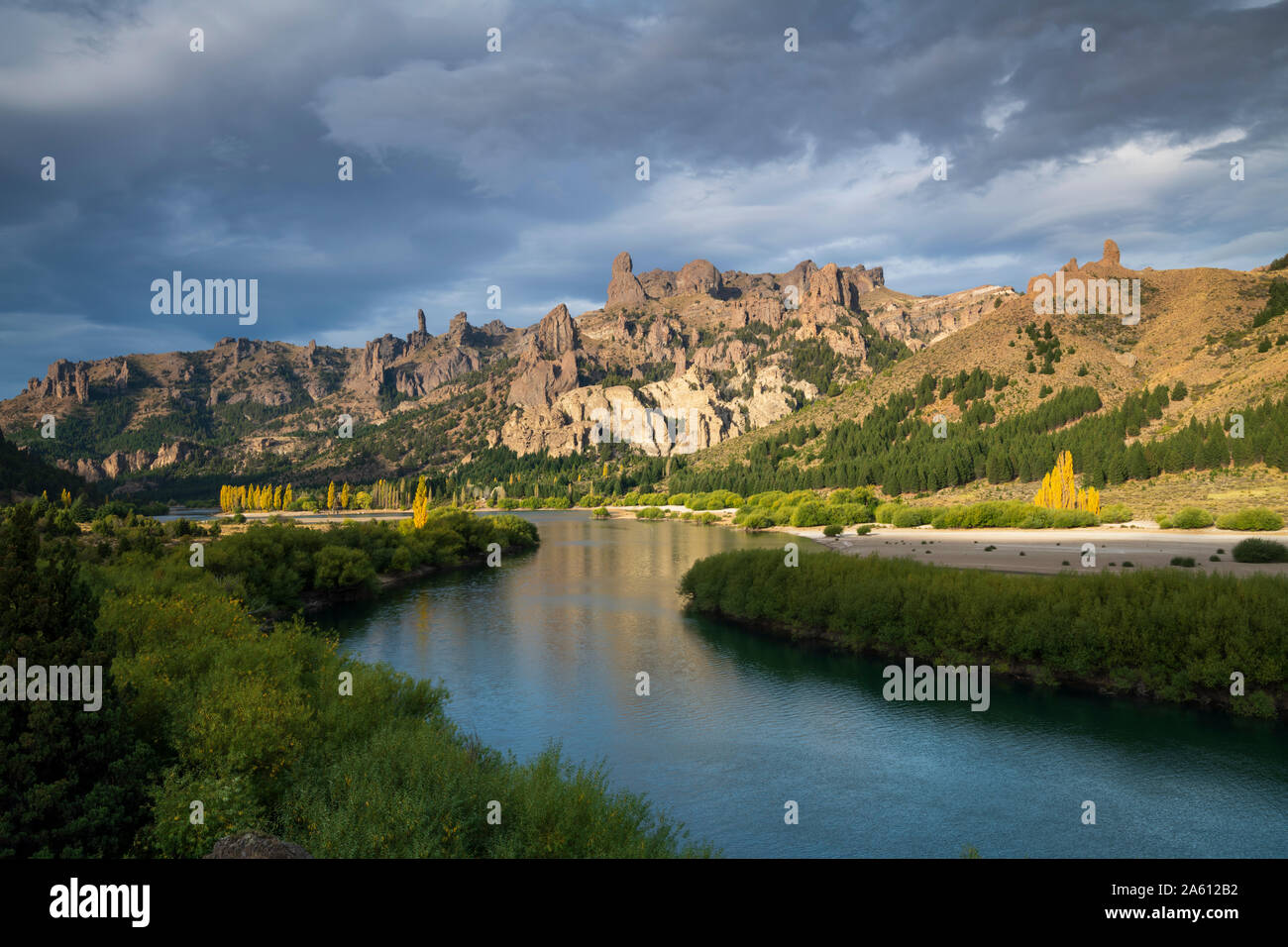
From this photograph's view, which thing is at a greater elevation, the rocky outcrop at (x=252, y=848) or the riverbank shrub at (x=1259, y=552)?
the rocky outcrop at (x=252, y=848)

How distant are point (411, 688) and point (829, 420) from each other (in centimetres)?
17336

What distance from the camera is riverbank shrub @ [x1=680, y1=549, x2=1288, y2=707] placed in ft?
94.7

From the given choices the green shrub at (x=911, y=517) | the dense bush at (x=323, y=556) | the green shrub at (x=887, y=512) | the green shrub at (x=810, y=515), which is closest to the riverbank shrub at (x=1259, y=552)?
the green shrub at (x=911, y=517)

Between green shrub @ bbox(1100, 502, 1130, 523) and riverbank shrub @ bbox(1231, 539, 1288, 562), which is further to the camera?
green shrub @ bbox(1100, 502, 1130, 523)

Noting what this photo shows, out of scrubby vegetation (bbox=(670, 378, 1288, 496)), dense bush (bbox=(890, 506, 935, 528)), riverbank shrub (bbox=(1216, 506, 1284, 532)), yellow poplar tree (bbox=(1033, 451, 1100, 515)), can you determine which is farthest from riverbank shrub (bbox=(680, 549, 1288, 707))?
scrubby vegetation (bbox=(670, 378, 1288, 496))

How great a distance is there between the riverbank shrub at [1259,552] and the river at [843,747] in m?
30.5

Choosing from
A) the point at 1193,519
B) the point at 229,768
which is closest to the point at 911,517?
the point at 1193,519

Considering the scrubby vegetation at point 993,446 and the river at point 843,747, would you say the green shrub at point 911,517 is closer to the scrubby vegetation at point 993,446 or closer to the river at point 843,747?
the scrubby vegetation at point 993,446

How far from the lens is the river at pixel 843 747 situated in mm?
19812

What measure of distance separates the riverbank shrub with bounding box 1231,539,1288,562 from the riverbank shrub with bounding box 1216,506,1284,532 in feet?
48.4

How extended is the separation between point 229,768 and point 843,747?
2096 cm

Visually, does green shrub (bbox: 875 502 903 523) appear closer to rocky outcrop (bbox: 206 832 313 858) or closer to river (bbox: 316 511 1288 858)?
river (bbox: 316 511 1288 858)

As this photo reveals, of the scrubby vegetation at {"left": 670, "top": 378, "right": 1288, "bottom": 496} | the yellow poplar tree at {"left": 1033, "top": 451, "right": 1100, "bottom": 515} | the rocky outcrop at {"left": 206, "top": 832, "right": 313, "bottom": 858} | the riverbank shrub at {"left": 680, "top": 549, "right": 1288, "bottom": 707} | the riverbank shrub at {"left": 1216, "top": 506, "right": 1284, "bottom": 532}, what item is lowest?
the riverbank shrub at {"left": 680, "top": 549, "right": 1288, "bottom": 707}
